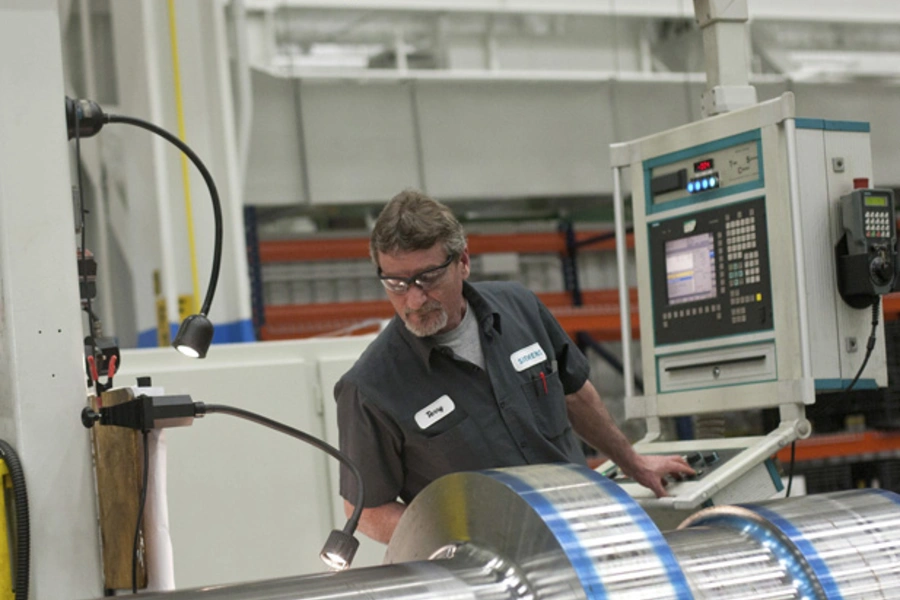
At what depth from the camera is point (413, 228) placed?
1949 millimetres

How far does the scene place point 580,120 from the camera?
216 inches

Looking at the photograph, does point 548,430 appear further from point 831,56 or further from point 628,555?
point 831,56

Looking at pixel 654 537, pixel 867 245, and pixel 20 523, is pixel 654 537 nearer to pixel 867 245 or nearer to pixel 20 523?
pixel 20 523

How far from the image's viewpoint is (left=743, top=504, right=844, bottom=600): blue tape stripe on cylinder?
90cm

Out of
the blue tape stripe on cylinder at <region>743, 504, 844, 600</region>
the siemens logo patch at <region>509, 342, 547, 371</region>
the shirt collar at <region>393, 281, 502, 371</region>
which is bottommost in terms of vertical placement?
the blue tape stripe on cylinder at <region>743, 504, 844, 600</region>

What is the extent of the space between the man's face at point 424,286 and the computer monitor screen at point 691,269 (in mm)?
1276

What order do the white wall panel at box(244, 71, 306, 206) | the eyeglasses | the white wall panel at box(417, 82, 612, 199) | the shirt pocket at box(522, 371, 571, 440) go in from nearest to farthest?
the eyeglasses, the shirt pocket at box(522, 371, 571, 440), the white wall panel at box(244, 71, 306, 206), the white wall panel at box(417, 82, 612, 199)

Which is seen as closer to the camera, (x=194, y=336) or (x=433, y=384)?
(x=194, y=336)

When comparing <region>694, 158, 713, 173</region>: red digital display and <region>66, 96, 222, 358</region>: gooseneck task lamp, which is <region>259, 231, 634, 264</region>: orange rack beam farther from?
<region>66, 96, 222, 358</region>: gooseneck task lamp

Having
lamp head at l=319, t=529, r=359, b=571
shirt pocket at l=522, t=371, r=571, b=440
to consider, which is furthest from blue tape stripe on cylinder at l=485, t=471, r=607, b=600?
shirt pocket at l=522, t=371, r=571, b=440

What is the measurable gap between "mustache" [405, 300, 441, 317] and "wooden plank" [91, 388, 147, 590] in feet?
2.24

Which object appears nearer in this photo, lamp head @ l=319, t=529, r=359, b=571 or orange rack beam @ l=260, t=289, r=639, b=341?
lamp head @ l=319, t=529, r=359, b=571

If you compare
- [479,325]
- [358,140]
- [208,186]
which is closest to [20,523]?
[208,186]

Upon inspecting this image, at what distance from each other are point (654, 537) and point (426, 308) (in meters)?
1.17
